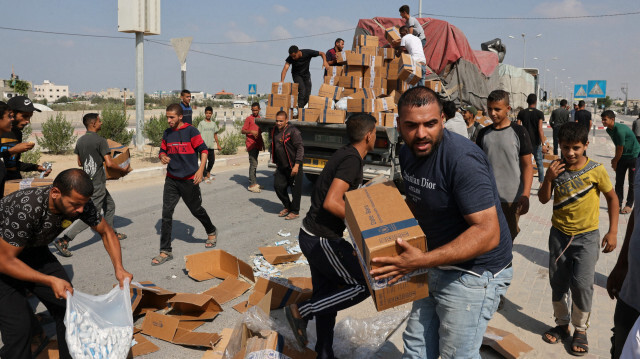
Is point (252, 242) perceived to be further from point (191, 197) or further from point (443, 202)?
point (443, 202)

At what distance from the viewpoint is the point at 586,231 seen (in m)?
3.69

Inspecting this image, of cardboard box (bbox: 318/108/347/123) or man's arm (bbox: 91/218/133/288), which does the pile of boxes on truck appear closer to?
cardboard box (bbox: 318/108/347/123)

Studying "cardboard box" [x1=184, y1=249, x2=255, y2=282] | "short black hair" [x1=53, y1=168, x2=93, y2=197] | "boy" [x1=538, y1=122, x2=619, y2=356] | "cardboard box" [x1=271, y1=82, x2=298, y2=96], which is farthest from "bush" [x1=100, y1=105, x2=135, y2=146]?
"boy" [x1=538, y1=122, x2=619, y2=356]

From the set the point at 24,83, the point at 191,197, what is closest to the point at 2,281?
the point at 191,197

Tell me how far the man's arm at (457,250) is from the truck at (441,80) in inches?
256

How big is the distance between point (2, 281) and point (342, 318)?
2.49 m

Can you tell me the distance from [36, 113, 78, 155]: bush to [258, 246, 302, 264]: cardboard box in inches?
433

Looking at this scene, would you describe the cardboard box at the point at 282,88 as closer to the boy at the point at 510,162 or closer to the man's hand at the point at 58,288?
the boy at the point at 510,162

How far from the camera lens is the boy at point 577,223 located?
365 cm

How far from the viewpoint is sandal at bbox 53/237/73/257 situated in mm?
5777

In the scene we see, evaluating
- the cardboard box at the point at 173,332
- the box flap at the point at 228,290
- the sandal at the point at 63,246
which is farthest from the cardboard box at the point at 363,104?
the cardboard box at the point at 173,332

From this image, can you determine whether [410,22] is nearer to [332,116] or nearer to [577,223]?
[332,116]

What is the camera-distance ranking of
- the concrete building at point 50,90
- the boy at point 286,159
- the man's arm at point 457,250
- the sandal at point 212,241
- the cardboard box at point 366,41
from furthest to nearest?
1. the concrete building at point 50,90
2. the cardboard box at point 366,41
3. the boy at point 286,159
4. the sandal at point 212,241
5. the man's arm at point 457,250

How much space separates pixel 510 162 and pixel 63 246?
16.9 ft
